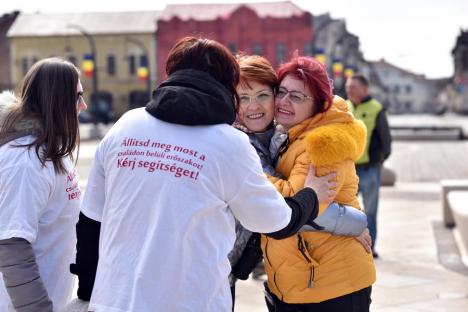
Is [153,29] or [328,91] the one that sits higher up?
[328,91]

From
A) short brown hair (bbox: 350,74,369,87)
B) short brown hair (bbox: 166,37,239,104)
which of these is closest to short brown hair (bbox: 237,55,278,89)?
short brown hair (bbox: 166,37,239,104)

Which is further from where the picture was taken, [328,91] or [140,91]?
[140,91]

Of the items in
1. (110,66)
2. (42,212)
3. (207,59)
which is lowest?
(110,66)

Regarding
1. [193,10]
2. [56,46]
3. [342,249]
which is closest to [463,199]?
[342,249]

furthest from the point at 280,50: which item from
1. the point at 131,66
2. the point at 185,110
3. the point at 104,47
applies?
the point at 185,110

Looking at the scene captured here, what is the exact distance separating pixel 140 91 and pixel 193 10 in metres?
8.16

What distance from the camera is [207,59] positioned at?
7.40 feet

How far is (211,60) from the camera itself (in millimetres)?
2262

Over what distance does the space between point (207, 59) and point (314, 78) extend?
0.65m

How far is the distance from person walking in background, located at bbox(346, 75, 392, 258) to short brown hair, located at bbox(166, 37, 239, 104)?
17.8 feet

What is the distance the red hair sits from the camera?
2781 millimetres

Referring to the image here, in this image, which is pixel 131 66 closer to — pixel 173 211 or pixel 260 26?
pixel 260 26

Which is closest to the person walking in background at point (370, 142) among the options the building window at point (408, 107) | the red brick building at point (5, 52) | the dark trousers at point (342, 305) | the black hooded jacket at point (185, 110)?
the dark trousers at point (342, 305)

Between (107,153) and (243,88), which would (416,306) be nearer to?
(243,88)
